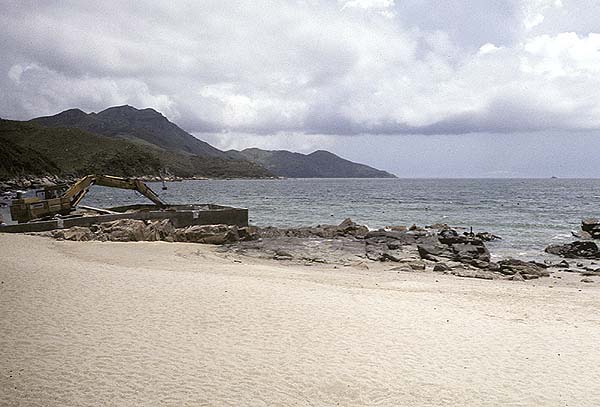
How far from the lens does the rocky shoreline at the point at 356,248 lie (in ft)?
58.4

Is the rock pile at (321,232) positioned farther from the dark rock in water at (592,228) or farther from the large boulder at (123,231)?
the dark rock in water at (592,228)

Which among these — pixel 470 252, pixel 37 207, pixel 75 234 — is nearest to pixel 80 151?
pixel 37 207

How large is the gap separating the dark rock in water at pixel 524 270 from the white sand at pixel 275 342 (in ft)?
14.0

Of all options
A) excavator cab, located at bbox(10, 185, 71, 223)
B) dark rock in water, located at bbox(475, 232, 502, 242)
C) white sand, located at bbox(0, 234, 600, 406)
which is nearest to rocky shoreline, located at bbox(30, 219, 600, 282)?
dark rock in water, located at bbox(475, 232, 502, 242)

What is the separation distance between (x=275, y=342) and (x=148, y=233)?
52.7ft

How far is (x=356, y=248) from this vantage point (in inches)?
888

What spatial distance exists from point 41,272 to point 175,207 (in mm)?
19115

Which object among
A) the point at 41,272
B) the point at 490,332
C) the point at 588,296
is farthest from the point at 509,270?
the point at 41,272

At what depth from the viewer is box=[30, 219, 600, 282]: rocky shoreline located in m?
17.8

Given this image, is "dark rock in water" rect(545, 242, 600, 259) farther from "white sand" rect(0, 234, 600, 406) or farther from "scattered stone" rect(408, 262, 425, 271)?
"white sand" rect(0, 234, 600, 406)

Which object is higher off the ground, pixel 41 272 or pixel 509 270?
pixel 41 272

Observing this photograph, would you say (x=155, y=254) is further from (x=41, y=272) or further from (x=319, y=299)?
(x=319, y=299)

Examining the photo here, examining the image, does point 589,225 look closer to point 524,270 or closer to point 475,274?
point 524,270

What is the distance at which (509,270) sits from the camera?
17.2 meters
